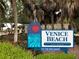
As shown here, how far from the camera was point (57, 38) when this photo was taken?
709 inches

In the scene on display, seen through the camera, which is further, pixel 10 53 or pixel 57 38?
pixel 57 38

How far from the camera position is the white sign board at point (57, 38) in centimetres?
1802

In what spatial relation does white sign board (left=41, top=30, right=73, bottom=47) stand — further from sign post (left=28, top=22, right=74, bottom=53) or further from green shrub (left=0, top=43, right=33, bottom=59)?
green shrub (left=0, top=43, right=33, bottom=59)

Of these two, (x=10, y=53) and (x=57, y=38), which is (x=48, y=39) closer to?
(x=57, y=38)

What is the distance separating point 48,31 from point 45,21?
74.3ft

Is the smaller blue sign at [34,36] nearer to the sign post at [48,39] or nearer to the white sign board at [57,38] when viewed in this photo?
the sign post at [48,39]

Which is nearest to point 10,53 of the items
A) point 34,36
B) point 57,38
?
point 34,36

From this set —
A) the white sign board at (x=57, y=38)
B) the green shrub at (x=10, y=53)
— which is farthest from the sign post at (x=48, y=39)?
the green shrub at (x=10, y=53)

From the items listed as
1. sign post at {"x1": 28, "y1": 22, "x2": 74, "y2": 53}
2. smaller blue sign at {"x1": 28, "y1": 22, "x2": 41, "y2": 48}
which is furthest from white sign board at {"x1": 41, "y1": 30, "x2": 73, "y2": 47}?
smaller blue sign at {"x1": 28, "y1": 22, "x2": 41, "y2": 48}

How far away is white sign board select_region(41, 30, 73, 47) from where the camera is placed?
18016 millimetres

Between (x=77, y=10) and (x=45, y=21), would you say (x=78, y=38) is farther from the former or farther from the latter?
(x=45, y=21)

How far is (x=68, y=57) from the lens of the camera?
13.6 meters

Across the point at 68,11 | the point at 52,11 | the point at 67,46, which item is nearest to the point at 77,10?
the point at 68,11

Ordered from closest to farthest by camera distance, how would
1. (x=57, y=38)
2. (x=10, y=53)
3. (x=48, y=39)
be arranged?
(x=10, y=53) → (x=57, y=38) → (x=48, y=39)
